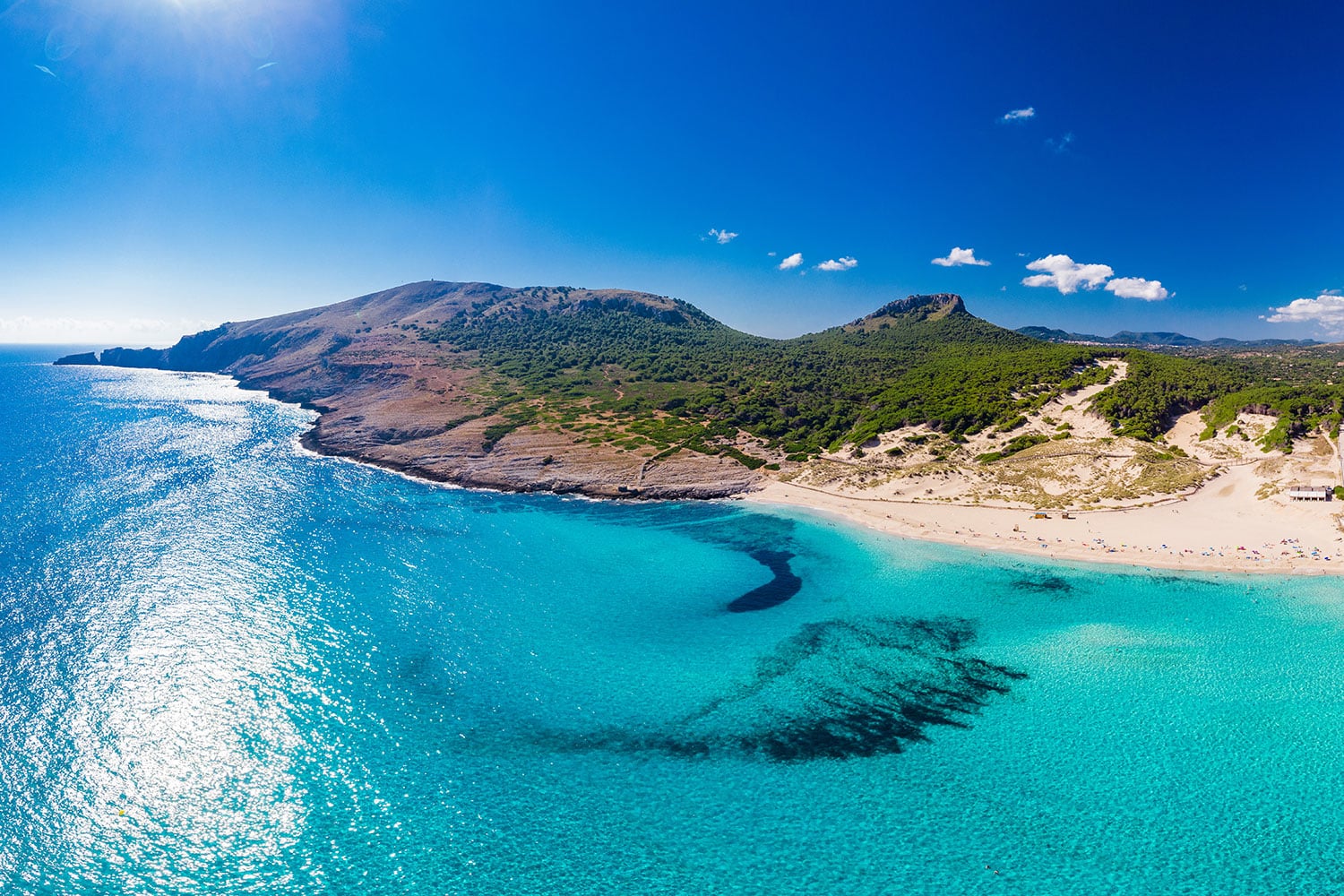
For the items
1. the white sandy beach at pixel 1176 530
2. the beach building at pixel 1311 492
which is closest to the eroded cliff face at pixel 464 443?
the white sandy beach at pixel 1176 530

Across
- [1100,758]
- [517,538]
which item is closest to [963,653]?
[1100,758]

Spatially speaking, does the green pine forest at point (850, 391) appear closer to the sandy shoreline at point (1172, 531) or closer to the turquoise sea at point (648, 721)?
the sandy shoreline at point (1172, 531)

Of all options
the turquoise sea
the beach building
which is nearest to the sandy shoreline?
the beach building

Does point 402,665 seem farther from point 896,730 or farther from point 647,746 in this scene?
point 896,730

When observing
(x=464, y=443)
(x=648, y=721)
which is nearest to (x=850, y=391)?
(x=464, y=443)

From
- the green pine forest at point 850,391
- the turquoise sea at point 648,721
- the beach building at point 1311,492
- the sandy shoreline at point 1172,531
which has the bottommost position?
the turquoise sea at point 648,721

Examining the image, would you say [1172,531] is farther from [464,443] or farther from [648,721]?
[464,443]

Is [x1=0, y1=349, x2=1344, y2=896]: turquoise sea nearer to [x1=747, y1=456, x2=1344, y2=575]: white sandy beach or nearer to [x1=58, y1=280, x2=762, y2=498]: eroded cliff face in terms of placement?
[x1=747, y1=456, x2=1344, y2=575]: white sandy beach
